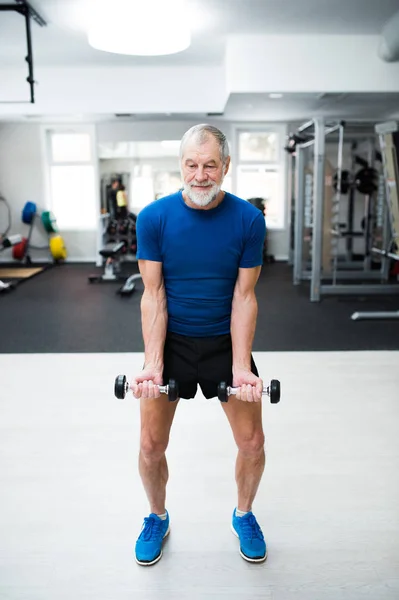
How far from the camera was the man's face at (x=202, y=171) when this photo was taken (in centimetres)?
135

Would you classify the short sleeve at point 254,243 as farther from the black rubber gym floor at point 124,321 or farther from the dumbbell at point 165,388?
the black rubber gym floor at point 124,321

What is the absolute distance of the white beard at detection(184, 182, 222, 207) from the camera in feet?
4.45

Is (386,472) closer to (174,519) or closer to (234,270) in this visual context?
(174,519)

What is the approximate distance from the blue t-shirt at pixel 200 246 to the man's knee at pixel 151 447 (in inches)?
15.2

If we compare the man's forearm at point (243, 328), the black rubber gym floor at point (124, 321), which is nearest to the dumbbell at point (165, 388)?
the man's forearm at point (243, 328)

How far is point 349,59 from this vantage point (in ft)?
17.7

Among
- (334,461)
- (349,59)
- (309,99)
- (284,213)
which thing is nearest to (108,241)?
(284,213)

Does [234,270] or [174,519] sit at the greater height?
[234,270]

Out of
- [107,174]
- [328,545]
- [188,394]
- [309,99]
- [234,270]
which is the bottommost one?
[328,545]

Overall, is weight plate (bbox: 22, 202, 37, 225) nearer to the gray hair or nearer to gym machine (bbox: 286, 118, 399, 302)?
gym machine (bbox: 286, 118, 399, 302)

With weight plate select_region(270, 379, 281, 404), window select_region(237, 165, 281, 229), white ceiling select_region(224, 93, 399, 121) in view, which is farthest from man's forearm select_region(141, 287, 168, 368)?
window select_region(237, 165, 281, 229)

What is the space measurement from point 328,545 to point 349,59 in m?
5.10

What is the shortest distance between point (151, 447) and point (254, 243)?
2.20ft

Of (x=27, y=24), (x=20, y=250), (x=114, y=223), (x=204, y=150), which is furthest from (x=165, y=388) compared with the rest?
(x=20, y=250)
